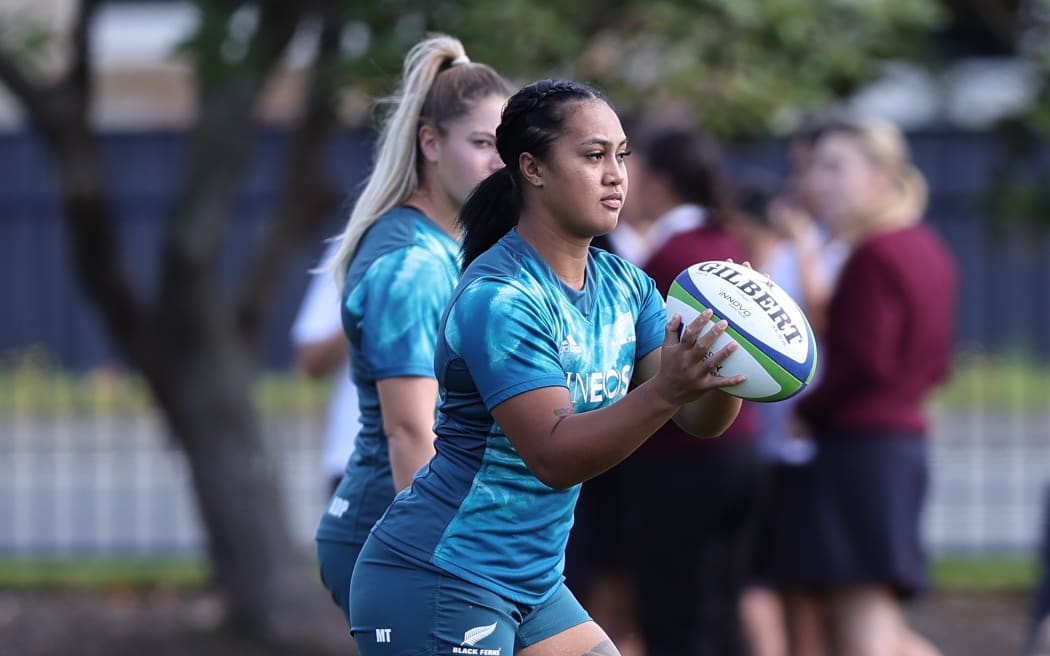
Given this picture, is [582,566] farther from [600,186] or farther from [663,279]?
[600,186]

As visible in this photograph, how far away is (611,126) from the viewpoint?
3076mm

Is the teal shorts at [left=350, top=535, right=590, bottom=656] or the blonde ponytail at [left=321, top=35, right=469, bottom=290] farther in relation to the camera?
the blonde ponytail at [left=321, top=35, right=469, bottom=290]

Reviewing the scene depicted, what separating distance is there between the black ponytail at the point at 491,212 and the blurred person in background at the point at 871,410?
2597 millimetres

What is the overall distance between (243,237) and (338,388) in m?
8.19

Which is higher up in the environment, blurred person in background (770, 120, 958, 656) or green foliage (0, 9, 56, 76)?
green foliage (0, 9, 56, 76)

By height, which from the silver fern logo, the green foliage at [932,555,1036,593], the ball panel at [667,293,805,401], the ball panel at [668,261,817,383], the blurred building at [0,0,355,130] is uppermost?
the blurred building at [0,0,355,130]

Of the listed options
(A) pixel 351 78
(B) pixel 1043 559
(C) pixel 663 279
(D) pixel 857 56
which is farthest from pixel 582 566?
(D) pixel 857 56

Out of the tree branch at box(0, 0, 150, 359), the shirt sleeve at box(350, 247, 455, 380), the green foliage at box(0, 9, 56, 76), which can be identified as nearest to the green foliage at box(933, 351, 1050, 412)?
the tree branch at box(0, 0, 150, 359)

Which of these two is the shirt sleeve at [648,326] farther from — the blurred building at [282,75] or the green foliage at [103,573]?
the green foliage at [103,573]

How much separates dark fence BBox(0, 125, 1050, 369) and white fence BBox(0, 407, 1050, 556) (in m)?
0.82

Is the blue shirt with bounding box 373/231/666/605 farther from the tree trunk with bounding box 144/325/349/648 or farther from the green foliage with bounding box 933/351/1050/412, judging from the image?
the green foliage with bounding box 933/351/1050/412

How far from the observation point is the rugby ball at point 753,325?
113 inches

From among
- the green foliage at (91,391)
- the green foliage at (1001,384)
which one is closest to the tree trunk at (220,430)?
the green foliage at (91,391)

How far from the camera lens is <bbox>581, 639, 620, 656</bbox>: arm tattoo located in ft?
10.6
